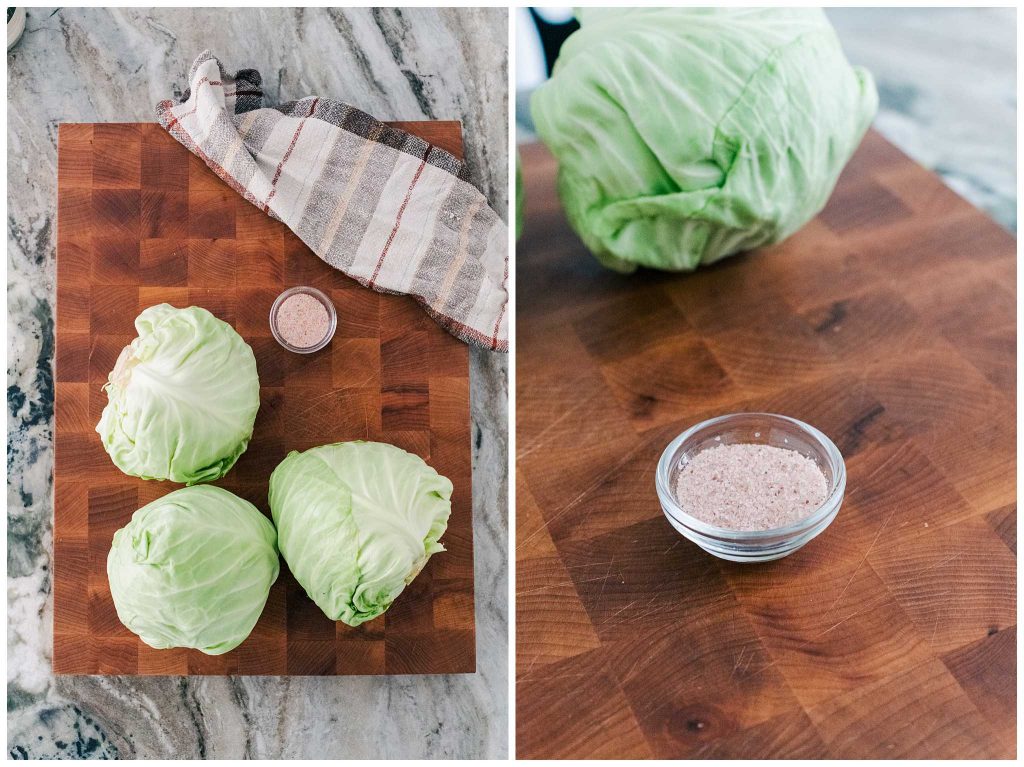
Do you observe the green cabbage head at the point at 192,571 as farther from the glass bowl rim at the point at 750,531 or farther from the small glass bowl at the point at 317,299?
the glass bowl rim at the point at 750,531

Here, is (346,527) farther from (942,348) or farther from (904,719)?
(942,348)

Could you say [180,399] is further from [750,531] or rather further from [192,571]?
[750,531]

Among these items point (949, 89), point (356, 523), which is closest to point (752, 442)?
point (356, 523)

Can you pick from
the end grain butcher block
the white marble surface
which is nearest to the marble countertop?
the end grain butcher block

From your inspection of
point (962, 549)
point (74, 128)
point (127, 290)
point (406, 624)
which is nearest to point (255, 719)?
point (406, 624)

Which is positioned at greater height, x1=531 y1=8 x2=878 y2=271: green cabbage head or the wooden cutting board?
x1=531 y1=8 x2=878 y2=271: green cabbage head

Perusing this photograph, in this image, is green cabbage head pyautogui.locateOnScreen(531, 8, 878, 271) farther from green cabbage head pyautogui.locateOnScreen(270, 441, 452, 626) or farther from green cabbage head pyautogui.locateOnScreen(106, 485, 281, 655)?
green cabbage head pyautogui.locateOnScreen(106, 485, 281, 655)

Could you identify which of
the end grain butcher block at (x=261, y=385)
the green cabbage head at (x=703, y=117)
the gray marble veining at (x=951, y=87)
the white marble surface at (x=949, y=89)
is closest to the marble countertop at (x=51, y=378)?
the end grain butcher block at (x=261, y=385)

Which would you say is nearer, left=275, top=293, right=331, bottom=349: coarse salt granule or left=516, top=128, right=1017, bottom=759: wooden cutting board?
left=516, top=128, right=1017, bottom=759: wooden cutting board
